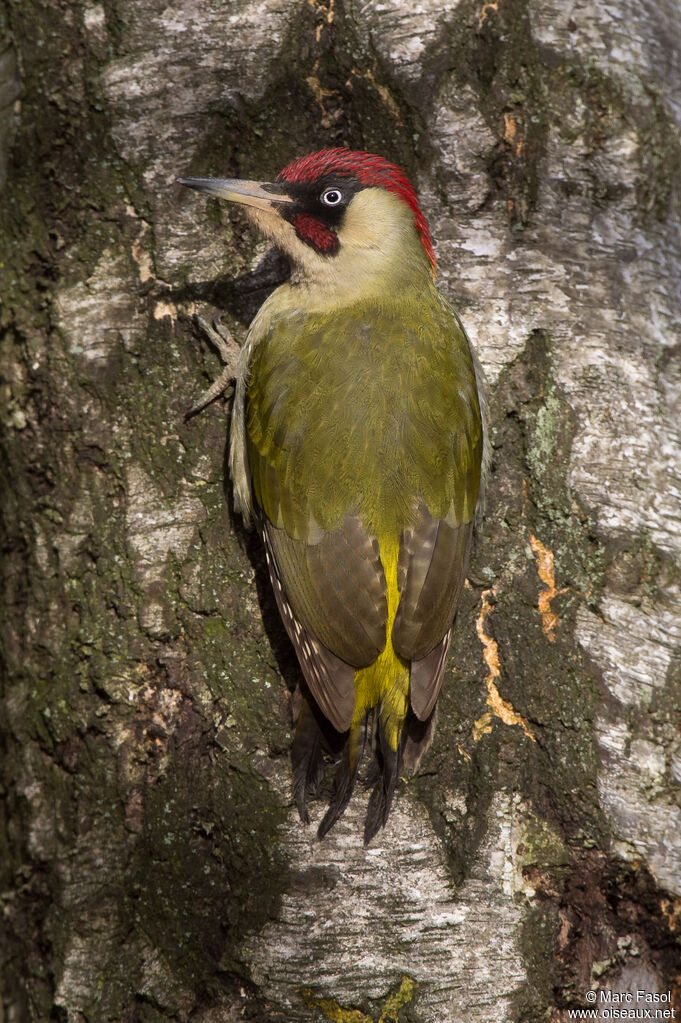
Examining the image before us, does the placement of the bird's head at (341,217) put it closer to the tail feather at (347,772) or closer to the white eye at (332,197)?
the white eye at (332,197)

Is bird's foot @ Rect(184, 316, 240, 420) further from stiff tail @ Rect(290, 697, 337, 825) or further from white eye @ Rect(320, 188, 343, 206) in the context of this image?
stiff tail @ Rect(290, 697, 337, 825)

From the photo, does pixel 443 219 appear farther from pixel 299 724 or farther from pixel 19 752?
pixel 19 752

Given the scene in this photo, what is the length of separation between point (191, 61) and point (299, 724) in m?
1.82

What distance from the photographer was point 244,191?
253 cm

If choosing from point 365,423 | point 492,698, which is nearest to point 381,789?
point 492,698

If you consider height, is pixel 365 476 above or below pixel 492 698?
above

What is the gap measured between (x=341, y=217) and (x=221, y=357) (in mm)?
727

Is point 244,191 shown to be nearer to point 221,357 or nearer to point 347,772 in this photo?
point 221,357

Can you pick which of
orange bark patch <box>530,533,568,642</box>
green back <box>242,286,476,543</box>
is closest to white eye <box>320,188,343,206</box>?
green back <box>242,286,476,543</box>

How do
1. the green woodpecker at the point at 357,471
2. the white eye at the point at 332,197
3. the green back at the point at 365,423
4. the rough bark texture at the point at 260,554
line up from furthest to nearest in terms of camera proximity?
1. the white eye at the point at 332,197
2. the green back at the point at 365,423
3. the green woodpecker at the point at 357,471
4. the rough bark texture at the point at 260,554

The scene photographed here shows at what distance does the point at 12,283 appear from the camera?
256 centimetres

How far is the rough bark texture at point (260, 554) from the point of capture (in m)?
2.29

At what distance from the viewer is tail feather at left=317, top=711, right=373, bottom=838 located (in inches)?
91.5

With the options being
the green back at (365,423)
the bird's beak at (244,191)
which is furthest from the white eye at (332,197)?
the green back at (365,423)
